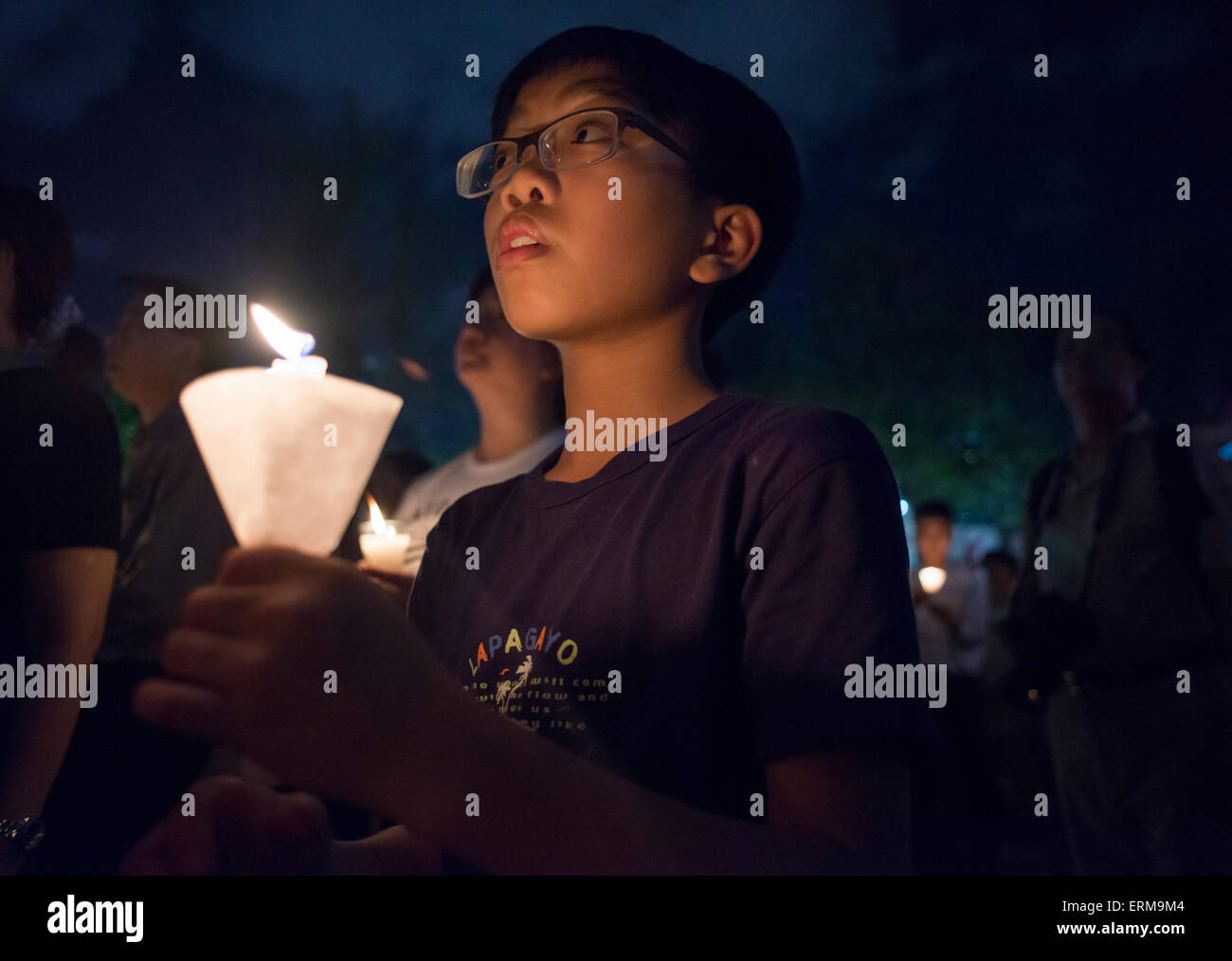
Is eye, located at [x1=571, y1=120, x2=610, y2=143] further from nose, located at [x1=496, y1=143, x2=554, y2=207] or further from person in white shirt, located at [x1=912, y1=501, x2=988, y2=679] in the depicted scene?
person in white shirt, located at [x1=912, y1=501, x2=988, y2=679]

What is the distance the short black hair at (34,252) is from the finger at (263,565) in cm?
124

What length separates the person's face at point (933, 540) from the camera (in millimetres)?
4008

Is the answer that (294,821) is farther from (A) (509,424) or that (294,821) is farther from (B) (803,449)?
(A) (509,424)

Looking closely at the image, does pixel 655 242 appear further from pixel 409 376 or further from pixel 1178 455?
pixel 409 376

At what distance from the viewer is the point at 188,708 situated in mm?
550

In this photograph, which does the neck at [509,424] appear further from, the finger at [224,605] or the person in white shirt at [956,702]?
the finger at [224,605]

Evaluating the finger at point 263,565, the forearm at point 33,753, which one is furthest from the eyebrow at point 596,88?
→ the forearm at point 33,753

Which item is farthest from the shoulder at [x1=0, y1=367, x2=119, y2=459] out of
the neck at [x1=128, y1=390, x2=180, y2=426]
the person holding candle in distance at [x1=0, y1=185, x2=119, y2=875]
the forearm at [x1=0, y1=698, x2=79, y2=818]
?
the neck at [x1=128, y1=390, x2=180, y2=426]

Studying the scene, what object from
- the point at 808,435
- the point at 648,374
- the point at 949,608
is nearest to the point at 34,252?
the point at 648,374

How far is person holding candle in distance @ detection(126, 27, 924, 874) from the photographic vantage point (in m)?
0.59

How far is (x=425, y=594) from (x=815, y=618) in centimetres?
60
